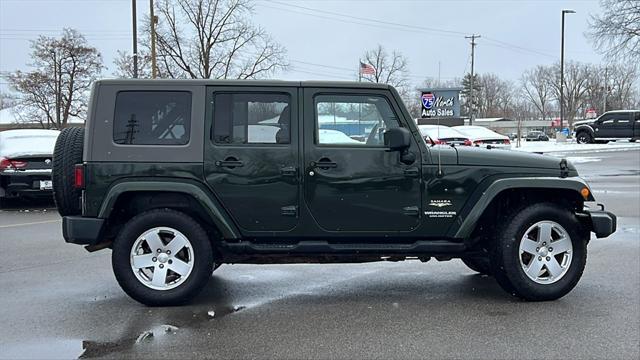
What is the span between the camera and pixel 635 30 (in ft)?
120

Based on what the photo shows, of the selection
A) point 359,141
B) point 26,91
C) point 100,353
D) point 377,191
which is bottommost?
point 100,353

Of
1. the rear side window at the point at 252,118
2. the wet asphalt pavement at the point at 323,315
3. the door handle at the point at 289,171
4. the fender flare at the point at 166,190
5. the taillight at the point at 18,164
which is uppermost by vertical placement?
the rear side window at the point at 252,118

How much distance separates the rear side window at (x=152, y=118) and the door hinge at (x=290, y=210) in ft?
3.28

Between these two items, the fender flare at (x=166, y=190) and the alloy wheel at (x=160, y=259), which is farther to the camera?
the alloy wheel at (x=160, y=259)

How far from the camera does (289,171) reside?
4.96 metres

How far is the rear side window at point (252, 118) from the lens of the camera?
16.4 feet

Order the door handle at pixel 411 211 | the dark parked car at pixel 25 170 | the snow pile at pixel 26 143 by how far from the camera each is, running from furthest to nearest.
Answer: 1. the snow pile at pixel 26 143
2. the dark parked car at pixel 25 170
3. the door handle at pixel 411 211

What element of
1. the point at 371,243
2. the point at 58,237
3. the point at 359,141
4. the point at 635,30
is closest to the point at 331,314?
the point at 371,243

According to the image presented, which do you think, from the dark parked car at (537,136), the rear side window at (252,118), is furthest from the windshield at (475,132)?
the dark parked car at (537,136)

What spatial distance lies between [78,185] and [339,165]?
2.18m

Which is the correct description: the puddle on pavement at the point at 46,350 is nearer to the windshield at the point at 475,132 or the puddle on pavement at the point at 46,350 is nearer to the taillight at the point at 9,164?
the taillight at the point at 9,164

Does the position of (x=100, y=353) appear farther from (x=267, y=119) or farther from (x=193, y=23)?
(x=193, y=23)

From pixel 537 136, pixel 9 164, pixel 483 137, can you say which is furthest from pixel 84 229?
pixel 537 136

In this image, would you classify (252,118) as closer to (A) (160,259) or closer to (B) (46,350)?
(A) (160,259)
